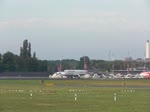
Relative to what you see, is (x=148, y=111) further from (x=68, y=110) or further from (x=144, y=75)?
(x=144, y=75)

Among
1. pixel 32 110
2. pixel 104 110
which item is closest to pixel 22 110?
pixel 32 110

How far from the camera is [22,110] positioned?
3747 cm

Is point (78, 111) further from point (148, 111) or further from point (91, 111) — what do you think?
point (148, 111)

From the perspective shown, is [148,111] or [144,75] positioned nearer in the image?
[148,111]

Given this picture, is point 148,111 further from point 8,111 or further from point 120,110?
point 8,111

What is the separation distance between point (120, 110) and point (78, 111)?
3064 millimetres

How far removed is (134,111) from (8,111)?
881cm

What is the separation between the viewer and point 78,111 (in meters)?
36.2

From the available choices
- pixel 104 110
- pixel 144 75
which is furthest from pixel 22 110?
pixel 144 75

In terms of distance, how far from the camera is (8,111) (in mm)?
36500

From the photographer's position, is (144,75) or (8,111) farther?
(144,75)

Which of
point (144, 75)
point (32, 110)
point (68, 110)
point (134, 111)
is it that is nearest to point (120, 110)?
point (134, 111)

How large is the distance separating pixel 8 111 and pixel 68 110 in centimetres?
425

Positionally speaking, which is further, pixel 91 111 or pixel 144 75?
pixel 144 75
